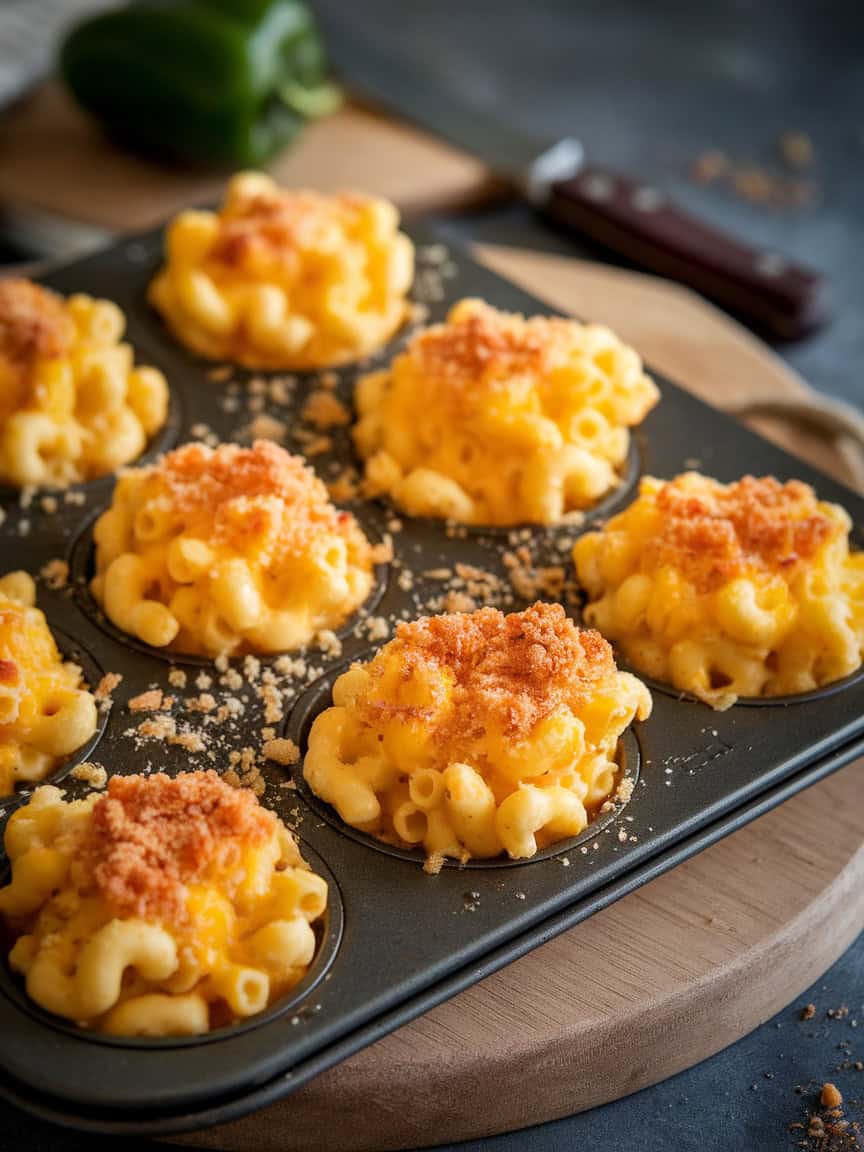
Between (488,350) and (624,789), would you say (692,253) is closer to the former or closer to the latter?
(488,350)

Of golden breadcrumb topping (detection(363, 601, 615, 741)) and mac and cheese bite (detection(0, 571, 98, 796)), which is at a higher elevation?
golden breadcrumb topping (detection(363, 601, 615, 741))

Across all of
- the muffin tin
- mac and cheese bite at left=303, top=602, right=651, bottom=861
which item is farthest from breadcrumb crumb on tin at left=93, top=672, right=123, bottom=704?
mac and cheese bite at left=303, top=602, right=651, bottom=861

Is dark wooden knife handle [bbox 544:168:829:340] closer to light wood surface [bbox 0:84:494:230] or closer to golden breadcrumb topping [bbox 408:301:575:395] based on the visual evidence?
light wood surface [bbox 0:84:494:230]

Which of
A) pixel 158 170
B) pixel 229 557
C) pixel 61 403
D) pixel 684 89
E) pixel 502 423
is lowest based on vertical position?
pixel 158 170

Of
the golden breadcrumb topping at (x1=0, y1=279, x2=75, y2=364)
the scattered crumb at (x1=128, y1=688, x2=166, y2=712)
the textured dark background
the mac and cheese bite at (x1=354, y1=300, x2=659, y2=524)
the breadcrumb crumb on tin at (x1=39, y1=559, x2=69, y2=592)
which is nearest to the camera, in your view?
the scattered crumb at (x1=128, y1=688, x2=166, y2=712)

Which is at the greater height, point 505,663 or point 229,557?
point 505,663

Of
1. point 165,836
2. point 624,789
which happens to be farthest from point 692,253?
point 165,836

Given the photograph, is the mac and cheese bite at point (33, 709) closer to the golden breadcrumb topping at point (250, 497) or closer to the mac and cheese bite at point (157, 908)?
the mac and cheese bite at point (157, 908)
